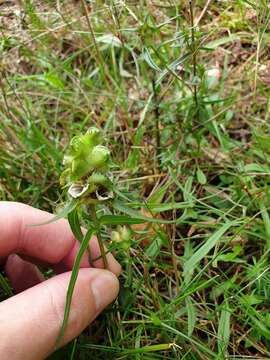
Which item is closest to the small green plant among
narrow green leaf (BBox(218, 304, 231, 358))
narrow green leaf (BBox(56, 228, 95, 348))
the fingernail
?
narrow green leaf (BBox(56, 228, 95, 348))

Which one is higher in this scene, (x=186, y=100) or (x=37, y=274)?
(x=186, y=100)

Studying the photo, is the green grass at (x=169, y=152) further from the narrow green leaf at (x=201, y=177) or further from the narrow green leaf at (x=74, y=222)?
the narrow green leaf at (x=74, y=222)

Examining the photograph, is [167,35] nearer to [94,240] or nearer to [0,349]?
[94,240]

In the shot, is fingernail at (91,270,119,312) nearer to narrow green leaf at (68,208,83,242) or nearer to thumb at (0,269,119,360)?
thumb at (0,269,119,360)

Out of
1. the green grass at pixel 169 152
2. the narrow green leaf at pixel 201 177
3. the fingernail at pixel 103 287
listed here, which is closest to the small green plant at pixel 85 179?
the fingernail at pixel 103 287

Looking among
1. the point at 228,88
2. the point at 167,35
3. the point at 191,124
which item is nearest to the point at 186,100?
the point at 191,124
